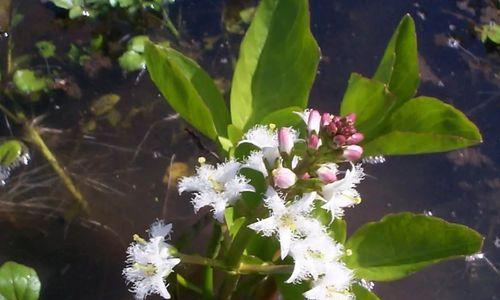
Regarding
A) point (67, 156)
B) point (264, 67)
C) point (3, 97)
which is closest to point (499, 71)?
point (264, 67)

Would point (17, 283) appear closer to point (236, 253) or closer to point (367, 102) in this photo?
point (236, 253)

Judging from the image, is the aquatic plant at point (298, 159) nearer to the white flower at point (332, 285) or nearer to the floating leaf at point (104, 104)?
the white flower at point (332, 285)

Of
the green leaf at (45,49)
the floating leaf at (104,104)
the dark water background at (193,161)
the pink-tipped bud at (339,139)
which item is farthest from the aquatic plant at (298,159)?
the green leaf at (45,49)

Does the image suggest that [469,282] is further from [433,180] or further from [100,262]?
[100,262]

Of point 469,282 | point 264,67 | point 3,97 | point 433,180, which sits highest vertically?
point 264,67

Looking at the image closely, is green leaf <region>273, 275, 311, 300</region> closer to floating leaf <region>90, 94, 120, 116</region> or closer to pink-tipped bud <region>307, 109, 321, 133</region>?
pink-tipped bud <region>307, 109, 321, 133</region>
